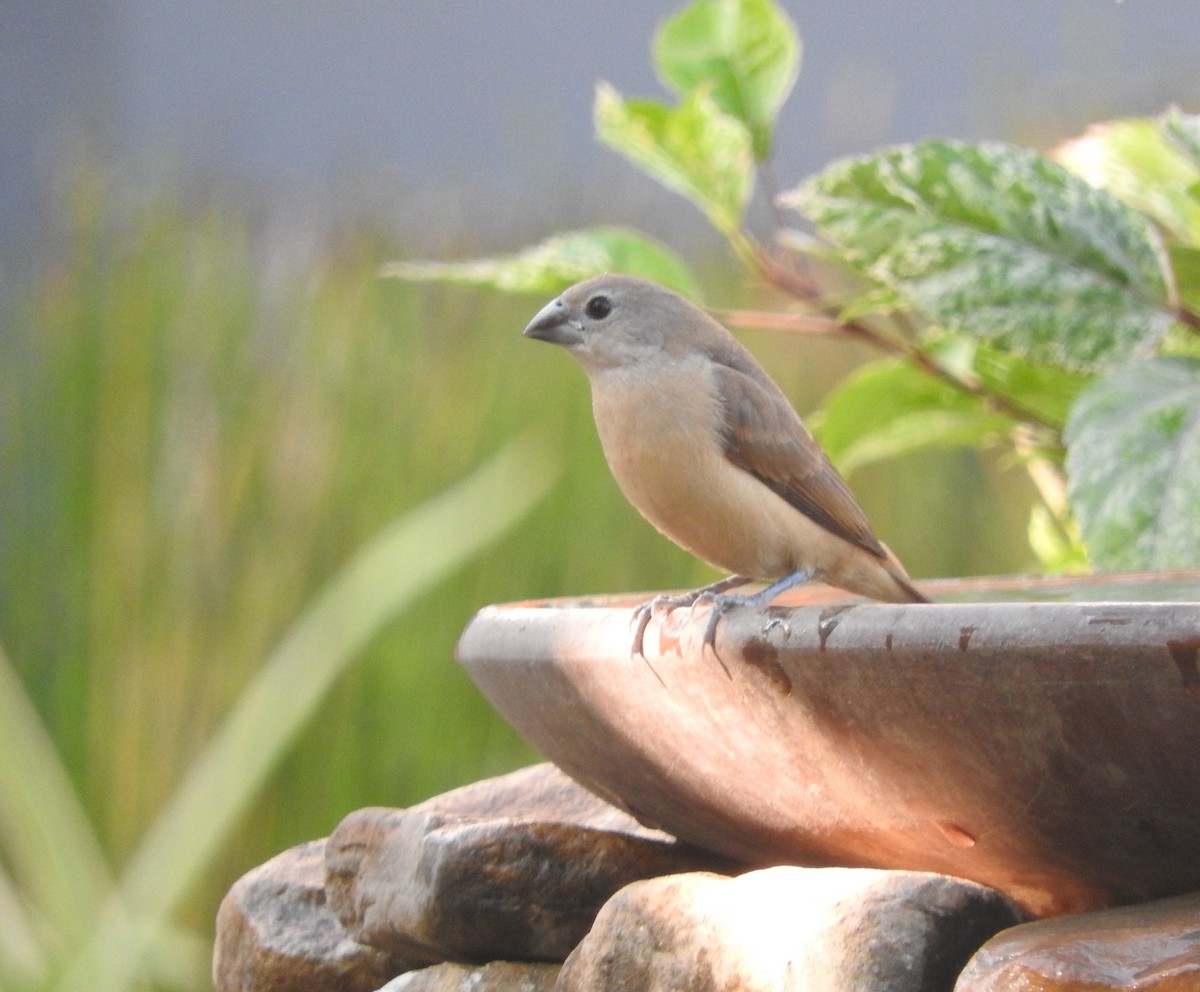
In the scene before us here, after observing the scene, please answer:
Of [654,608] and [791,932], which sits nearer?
[791,932]

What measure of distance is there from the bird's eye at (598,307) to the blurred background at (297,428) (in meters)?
2.01

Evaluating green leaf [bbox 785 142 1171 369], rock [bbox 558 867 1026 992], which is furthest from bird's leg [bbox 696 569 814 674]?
green leaf [bbox 785 142 1171 369]

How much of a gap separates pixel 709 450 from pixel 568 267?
1.30 feet

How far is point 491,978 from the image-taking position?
1.92 meters

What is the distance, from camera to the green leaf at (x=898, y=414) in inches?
101

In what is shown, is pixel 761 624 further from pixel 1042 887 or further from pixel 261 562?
Result: pixel 261 562

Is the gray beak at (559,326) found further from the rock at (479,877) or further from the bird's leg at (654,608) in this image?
the rock at (479,877)

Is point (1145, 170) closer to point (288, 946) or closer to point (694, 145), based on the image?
point (694, 145)

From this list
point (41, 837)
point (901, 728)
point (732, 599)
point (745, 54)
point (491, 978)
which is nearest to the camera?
point (901, 728)

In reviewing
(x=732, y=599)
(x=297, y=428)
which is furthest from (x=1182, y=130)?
(x=297, y=428)

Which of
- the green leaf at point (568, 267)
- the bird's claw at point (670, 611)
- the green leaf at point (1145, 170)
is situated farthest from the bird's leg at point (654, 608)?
the green leaf at point (1145, 170)

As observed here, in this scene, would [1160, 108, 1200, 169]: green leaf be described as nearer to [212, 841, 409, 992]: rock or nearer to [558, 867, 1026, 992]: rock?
[558, 867, 1026, 992]: rock

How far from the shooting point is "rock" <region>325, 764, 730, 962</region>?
1.85 meters

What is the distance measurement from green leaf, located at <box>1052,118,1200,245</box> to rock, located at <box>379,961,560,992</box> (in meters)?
1.50
